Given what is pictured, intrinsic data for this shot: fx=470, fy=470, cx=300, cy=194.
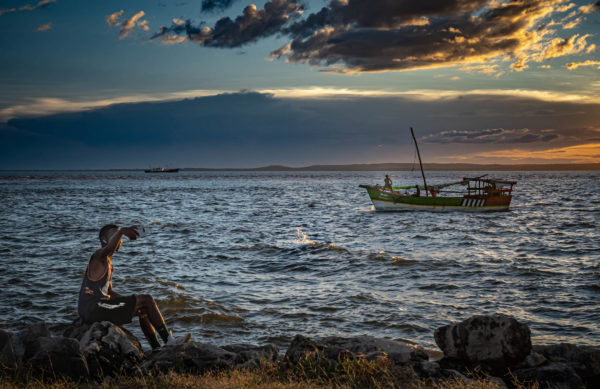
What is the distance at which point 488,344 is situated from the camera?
7.59 m

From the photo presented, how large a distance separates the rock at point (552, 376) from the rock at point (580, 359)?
0.41m

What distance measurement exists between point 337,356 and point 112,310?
12.8ft

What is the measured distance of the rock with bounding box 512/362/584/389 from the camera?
267 inches

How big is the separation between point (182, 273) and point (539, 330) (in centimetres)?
1191

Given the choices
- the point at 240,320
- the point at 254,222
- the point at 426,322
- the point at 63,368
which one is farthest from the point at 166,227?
the point at 63,368

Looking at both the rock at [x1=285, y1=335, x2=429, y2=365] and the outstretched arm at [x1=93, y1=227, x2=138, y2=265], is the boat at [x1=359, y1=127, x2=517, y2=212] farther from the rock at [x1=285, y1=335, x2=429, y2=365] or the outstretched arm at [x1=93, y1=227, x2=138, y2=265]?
the outstretched arm at [x1=93, y1=227, x2=138, y2=265]

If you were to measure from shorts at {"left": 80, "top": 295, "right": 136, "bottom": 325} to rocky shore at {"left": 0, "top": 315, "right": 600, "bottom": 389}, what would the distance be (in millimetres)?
203

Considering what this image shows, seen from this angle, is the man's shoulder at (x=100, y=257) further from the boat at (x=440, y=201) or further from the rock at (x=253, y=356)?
the boat at (x=440, y=201)

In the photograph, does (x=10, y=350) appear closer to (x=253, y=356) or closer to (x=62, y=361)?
(x=62, y=361)

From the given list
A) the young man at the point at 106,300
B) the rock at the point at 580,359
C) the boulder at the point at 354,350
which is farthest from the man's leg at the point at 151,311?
the rock at the point at 580,359

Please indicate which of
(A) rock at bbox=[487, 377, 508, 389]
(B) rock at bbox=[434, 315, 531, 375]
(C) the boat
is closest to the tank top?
(B) rock at bbox=[434, 315, 531, 375]

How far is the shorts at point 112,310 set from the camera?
8031 millimetres

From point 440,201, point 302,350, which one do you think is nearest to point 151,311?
point 302,350

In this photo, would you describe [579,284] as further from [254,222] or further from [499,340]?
[254,222]
